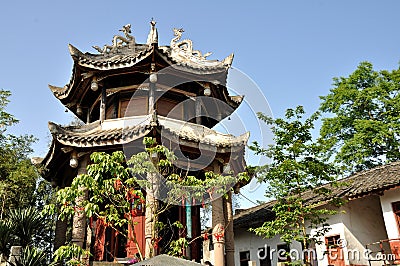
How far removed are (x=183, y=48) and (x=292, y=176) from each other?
5.79m

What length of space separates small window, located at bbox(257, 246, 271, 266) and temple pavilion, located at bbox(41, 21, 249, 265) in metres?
6.16

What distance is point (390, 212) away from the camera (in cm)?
1377

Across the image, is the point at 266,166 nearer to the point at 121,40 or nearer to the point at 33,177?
the point at 121,40

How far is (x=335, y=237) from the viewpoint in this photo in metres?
14.7

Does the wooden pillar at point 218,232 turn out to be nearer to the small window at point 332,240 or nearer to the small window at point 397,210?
the small window at point 332,240

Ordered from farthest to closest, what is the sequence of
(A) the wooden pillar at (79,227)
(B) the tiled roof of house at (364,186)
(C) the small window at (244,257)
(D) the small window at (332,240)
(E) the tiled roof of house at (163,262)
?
(C) the small window at (244,257)
(D) the small window at (332,240)
(B) the tiled roof of house at (364,186)
(A) the wooden pillar at (79,227)
(E) the tiled roof of house at (163,262)

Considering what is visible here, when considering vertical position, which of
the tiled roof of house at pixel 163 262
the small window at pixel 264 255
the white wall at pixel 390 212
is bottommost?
the tiled roof of house at pixel 163 262

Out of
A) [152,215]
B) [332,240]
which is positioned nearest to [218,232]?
[152,215]

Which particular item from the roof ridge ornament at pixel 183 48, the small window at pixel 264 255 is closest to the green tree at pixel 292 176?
the roof ridge ornament at pixel 183 48

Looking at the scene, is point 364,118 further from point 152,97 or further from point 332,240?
point 152,97

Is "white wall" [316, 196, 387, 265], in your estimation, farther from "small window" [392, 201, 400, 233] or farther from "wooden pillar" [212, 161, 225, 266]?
"wooden pillar" [212, 161, 225, 266]

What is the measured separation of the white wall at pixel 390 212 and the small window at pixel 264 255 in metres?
5.43

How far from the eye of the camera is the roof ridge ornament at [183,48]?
42.4 ft

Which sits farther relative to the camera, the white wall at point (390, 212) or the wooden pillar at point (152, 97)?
the white wall at point (390, 212)
